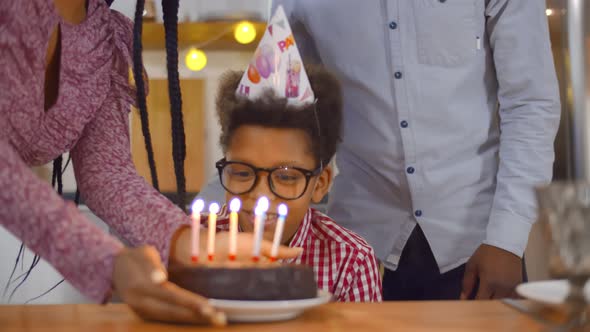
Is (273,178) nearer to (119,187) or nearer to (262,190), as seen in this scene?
(262,190)

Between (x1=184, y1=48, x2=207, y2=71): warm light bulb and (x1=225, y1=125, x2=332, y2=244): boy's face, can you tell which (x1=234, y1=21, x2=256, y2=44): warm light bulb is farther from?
(x1=225, y1=125, x2=332, y2=244): boy's face

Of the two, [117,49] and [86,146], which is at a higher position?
[117,49]

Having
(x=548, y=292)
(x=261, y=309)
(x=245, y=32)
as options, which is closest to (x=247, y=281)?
(x=261, y=309)

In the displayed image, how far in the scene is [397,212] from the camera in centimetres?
163

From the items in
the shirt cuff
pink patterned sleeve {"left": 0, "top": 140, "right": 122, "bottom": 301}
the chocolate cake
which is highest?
pink patterned sleeve {"left": 0, "top": 140, "right": 122, "bottom": 301}

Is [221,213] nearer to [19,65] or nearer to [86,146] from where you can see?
[86,146]

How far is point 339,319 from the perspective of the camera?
868 mm

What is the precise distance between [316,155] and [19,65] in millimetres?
730

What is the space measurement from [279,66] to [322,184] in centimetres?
35

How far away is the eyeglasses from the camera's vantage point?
145cm

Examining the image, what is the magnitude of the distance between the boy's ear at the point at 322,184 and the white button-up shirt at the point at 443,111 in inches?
4.0

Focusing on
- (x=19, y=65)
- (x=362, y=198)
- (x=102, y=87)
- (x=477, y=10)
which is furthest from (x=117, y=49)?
(x=477, y=10)

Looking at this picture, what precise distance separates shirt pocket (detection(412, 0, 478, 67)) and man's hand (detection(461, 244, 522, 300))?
413 mm

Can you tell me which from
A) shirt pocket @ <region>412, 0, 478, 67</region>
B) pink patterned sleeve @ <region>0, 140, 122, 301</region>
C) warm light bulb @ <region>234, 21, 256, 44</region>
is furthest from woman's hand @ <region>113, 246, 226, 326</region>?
warm light bulb @ <region>234, 21, 256, 44</region>
